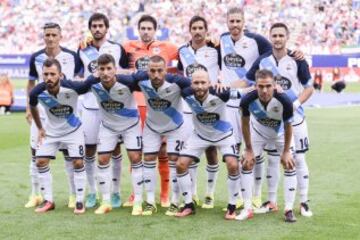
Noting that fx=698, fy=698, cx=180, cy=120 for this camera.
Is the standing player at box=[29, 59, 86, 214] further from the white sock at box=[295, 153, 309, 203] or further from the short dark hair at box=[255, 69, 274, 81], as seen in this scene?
the white sock at box=[295, 153, 309, 203]

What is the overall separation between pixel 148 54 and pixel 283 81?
1851 millimetres

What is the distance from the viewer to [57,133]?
839 cm

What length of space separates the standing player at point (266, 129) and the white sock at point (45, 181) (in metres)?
2.33

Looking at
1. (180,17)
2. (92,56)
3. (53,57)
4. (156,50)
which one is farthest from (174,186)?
(180,17)

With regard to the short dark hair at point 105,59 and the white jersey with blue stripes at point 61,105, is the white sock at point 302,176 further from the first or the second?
the white jersey with blue stripes at point 61,105

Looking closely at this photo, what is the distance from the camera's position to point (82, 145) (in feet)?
27.6

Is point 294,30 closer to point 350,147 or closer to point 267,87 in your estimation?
point 350,147

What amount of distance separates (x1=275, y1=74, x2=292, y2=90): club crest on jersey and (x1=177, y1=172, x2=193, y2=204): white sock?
150 cm

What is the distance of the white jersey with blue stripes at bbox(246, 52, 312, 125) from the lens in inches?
314

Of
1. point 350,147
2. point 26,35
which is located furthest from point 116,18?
point 350,147

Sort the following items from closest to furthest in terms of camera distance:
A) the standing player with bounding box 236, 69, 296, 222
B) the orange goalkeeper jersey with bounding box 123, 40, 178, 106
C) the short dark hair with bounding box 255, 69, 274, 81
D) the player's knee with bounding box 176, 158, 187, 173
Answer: the short dark hair with bounding box 255, 69, 274, 81, the standing player with bounding box 236, 69, 296, 222, the player's knee with bounding box 176, 158, 187, 173, the orange goalkeeper jersey with bounding box 123, 40, 178, 106

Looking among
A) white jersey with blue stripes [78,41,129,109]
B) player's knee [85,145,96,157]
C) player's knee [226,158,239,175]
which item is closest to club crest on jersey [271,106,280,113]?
player's knee [226,158,239,175]

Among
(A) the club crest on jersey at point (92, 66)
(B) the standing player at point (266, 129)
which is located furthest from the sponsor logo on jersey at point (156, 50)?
(B) the standing player at point (266, 129)

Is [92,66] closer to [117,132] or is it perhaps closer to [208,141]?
[117,132]
